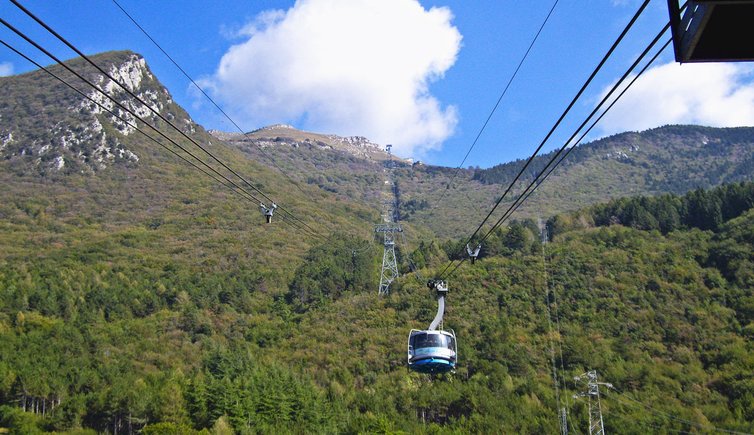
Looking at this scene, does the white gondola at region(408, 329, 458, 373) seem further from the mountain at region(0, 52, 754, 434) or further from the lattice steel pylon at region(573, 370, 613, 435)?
the mountain at region(0, 52, 754, 434)

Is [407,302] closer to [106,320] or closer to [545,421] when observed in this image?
[545,421]

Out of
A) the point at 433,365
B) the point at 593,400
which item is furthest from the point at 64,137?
the point at 433,365

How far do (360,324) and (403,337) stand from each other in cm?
798

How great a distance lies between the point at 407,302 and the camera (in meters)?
85.6

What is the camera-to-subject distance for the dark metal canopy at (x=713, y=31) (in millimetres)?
6176

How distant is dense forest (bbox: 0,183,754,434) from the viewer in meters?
62.8

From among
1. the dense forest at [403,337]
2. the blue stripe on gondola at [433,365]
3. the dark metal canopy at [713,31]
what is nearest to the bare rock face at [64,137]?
the dense forest at [403,337]

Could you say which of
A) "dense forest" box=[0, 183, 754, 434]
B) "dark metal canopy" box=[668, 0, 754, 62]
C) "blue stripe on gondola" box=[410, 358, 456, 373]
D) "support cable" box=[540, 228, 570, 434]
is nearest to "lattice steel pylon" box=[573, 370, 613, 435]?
"dense forest" box=[0, 183, 754, 434]

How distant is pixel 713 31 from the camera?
645cm

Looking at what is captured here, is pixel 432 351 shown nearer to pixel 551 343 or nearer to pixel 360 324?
pixel 551 343

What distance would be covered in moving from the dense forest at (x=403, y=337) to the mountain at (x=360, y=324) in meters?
0.22

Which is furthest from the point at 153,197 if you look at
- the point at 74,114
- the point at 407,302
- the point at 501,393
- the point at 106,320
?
the point at 501,393

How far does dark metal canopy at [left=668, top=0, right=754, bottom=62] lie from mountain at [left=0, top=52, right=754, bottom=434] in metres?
53.7

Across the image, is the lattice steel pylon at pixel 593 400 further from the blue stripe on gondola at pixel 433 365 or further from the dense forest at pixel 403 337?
the blue stripe on gondola at pixel 433 365
